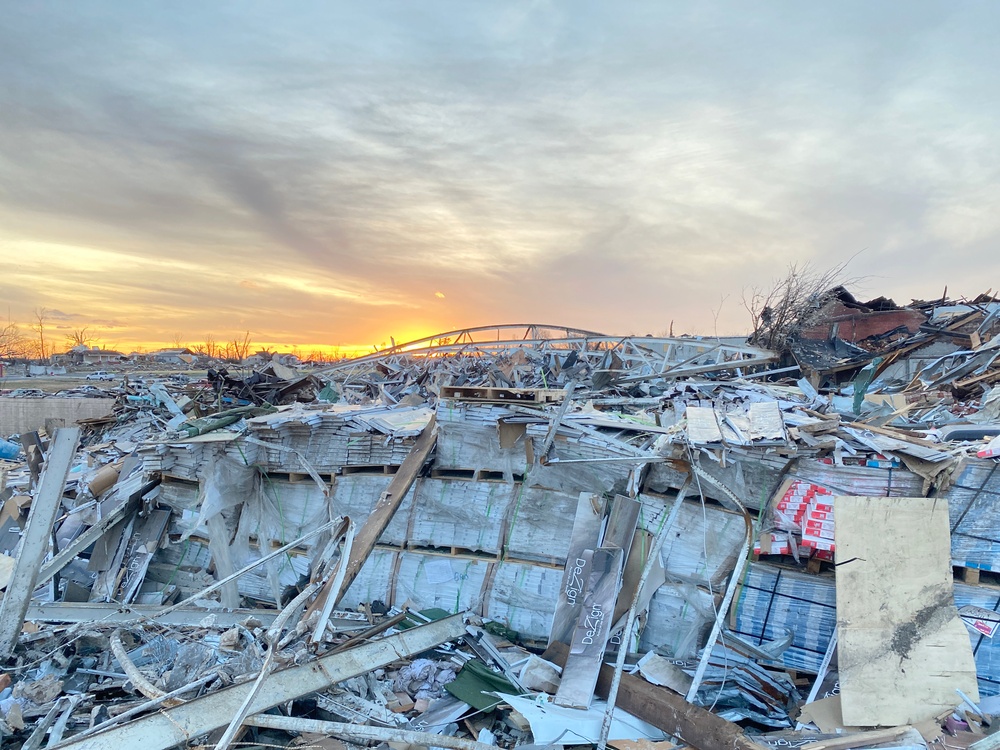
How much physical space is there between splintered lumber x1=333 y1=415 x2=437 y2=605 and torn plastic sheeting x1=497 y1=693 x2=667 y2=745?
1.62m

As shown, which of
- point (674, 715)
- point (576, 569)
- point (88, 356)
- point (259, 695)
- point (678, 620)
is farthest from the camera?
point (88, 356)

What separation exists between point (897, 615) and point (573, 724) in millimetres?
2471

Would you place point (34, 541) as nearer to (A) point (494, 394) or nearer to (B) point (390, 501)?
(B) point (390, 501)

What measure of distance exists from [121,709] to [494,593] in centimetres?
298

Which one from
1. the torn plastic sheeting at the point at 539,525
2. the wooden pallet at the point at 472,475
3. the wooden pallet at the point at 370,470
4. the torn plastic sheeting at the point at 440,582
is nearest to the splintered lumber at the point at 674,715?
the torn plastic sheeting at the point at 539,525

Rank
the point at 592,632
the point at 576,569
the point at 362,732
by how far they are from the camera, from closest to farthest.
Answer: the point at 362,732 → the point at 592,632 → the point at 576,569

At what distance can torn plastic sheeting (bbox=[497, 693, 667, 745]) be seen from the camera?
4.20m

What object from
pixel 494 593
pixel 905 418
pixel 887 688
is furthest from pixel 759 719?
pixel 905 418

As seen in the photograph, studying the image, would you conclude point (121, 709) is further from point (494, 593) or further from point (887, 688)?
point (887, 688)

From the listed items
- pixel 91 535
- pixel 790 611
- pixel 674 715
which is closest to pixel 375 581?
pixel 91 535

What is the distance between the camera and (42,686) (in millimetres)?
4152

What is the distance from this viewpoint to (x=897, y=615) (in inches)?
174

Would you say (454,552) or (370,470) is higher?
(370,470)

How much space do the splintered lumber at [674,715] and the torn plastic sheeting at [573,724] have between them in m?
0.08
